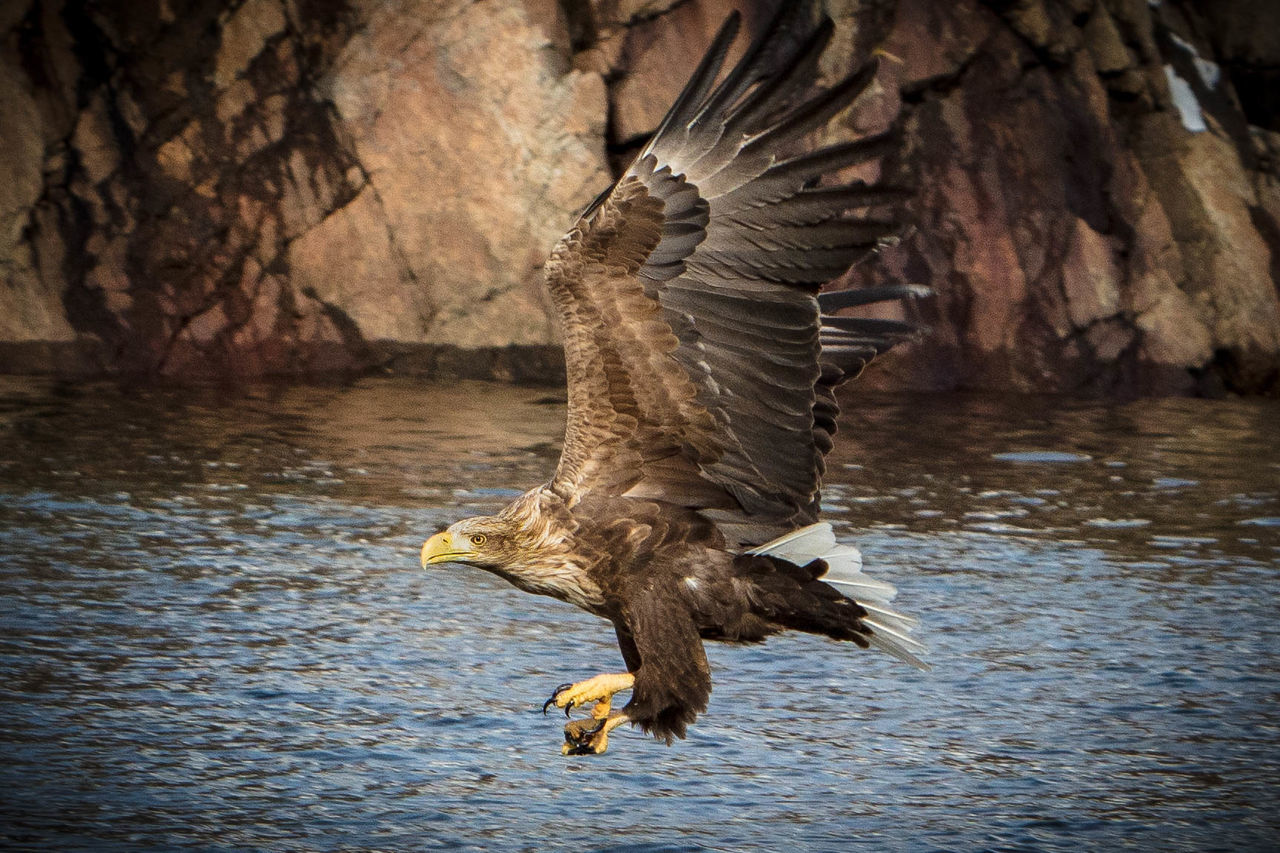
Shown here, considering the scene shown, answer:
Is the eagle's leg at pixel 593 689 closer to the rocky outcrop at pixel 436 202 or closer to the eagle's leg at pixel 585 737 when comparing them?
the eagle's leg at pixel 585 737

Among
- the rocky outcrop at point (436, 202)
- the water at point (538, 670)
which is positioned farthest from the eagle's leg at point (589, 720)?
the rocky outcrop at point (436, 202)

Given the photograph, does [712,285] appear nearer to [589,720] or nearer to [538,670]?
[589,720]

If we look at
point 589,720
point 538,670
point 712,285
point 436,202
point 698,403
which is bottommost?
point 538,670

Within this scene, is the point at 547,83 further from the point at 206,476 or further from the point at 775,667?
the point at 775,667

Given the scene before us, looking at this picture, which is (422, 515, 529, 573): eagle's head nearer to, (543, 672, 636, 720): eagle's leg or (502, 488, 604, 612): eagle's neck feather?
(502, 488, 604, 612): eagle's neck feather

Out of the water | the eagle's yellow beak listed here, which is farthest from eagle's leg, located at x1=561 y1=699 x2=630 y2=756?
the eagle's yellow beak

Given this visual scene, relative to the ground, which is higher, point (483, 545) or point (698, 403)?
point (698, 403)

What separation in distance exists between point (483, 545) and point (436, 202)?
7089mm

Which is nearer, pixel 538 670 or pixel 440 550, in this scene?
pixel 440 550

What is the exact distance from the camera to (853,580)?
4.24 metres

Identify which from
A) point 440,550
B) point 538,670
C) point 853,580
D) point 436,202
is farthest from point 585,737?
point 436,202

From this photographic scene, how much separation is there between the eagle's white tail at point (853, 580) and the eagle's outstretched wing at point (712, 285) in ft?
0.70

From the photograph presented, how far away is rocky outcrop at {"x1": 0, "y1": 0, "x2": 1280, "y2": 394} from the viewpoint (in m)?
10.7

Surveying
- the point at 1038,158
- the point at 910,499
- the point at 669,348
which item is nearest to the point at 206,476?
the point at 910,499
